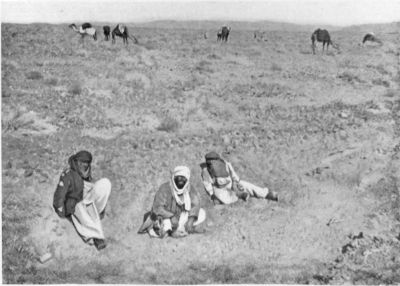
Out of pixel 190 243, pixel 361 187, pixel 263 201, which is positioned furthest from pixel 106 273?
pixel 361 187

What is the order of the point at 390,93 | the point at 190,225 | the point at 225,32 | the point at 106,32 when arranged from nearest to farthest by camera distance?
the point at 190,225, the point at 390,93, the point at 225,32, the point at 106,32

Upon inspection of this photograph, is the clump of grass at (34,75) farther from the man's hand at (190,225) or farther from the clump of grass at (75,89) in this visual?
the man's hand at (190,225)

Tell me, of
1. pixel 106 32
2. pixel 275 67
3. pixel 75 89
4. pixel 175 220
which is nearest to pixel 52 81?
pixel 75 89

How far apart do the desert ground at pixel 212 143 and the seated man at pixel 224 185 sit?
0.13 meters

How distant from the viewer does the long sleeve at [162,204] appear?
9555mm

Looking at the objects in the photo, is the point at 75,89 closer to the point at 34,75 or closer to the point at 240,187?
the point at 34,75

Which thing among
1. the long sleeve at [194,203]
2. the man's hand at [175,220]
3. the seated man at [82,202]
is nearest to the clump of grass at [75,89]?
the seated man at [82,202]

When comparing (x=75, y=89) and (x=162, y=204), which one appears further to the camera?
(x=75, y=89)

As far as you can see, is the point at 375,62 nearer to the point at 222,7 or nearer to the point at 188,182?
the point at 222,7

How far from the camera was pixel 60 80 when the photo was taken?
10.3m

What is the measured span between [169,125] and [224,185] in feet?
4.42

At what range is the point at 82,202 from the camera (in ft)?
31.2

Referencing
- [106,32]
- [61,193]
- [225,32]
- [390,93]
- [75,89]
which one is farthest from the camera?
[106,32]

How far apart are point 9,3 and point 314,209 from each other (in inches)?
237
